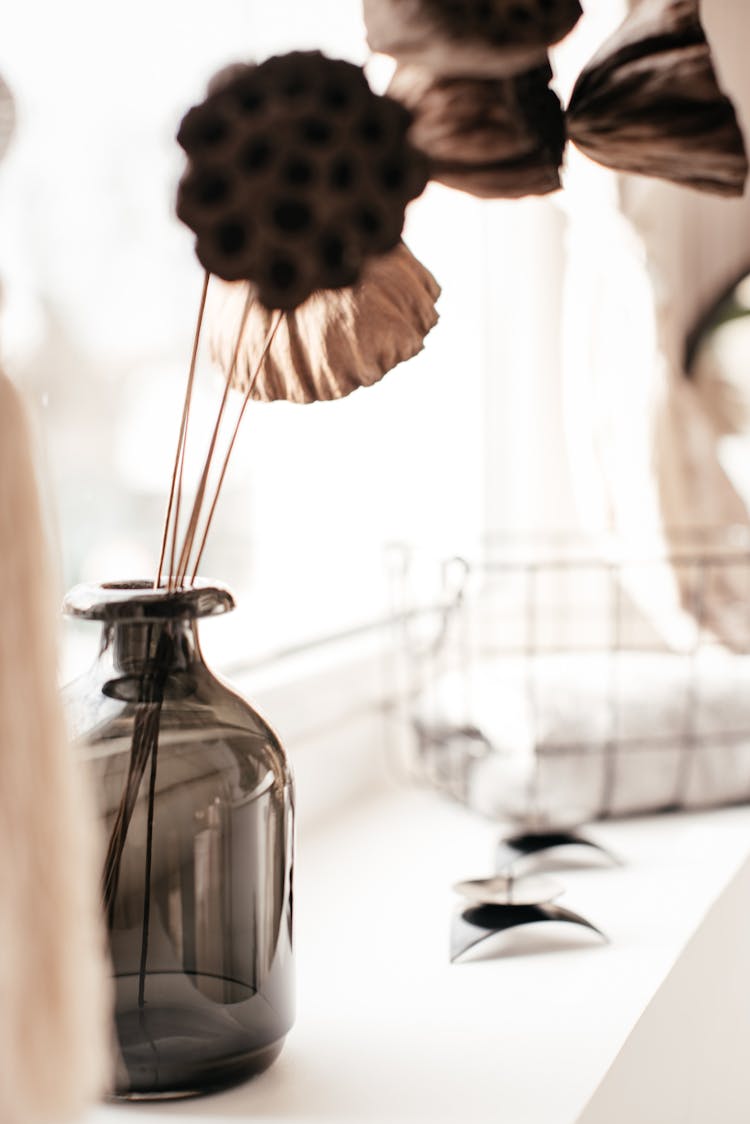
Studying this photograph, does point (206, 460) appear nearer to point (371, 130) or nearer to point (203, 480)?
point (203, 480)

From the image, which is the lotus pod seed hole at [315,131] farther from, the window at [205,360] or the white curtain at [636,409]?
the white curtain at [636,409]

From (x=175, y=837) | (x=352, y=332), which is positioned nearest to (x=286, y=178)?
(x=352, y=332)

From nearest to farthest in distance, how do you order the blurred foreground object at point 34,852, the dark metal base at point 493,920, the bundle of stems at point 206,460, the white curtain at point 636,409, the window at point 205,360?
1. the blurred foreground object at point 34,852
2. the bundle of stems at point 206,460
3. the dark metal base at point 493,920
4. the window at point 205,360
5. the white curtain at point 636,409

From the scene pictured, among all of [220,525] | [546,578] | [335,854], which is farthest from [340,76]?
[546,578]

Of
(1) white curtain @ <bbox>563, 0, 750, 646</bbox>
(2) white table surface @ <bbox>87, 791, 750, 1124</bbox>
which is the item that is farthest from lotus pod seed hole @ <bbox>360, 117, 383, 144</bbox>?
(1) white curtain @ <bbox>563, 0, 750, 646</bbox>

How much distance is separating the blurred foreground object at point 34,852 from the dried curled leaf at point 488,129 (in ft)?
0.59

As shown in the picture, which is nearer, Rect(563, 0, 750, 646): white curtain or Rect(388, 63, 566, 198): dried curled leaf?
Rect(388, 63, 566, 198): dried curled leaf

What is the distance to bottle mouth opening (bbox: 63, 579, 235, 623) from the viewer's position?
50 cm

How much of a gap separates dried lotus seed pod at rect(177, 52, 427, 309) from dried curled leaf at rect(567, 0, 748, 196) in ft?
0.43

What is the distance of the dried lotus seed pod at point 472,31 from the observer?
16.8 inches

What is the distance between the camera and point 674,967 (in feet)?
2.28

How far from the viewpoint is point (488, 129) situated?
1.53 feet

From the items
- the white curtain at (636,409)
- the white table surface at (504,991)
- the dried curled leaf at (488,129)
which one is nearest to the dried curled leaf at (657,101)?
the dried curled leaf at (488,129)

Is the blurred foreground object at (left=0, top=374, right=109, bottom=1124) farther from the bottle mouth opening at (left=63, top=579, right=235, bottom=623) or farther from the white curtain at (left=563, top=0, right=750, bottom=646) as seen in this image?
the white curtain at (left=563, top=0, right=750, bottom=646)
